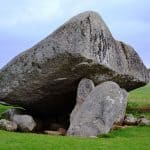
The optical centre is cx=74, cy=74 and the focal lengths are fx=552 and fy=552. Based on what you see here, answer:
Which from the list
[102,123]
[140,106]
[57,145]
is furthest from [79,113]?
[140,106]

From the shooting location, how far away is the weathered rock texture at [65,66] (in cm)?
2439

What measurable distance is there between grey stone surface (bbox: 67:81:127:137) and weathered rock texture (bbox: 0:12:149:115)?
1465 mm

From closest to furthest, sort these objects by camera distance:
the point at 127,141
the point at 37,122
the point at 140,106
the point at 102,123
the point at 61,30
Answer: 1. the point at 127,141
2. the point at 102,123
3. the point at 61,30
4. the point at 37,122
5. the point at 140,106

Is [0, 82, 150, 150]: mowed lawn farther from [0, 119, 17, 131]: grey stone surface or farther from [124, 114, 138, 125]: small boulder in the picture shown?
[124, 114, 138, 125]: small boulder

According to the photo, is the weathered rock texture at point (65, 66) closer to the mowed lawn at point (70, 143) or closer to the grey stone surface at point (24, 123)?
the grey stone surface at point (24, 123)

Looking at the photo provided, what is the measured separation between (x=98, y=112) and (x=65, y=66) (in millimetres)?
2764

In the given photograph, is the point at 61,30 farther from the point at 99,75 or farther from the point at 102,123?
the point at 102,123

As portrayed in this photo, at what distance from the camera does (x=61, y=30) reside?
24797mm

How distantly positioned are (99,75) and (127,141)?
6862 mm

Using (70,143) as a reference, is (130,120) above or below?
above

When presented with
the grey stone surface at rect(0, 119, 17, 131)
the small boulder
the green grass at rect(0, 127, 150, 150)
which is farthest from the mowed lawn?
the small boulder

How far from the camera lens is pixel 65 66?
24516mm

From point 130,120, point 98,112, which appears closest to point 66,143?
point 98,112

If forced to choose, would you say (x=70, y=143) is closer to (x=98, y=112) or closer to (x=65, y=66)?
(x=98, y=112)
